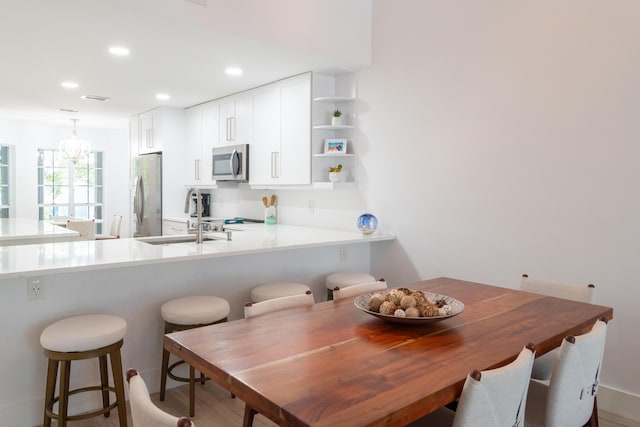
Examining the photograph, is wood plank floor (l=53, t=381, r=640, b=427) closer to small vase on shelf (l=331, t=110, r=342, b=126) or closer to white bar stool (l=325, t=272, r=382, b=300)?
white bar stool (l=325, t=272, r=382, b=300)

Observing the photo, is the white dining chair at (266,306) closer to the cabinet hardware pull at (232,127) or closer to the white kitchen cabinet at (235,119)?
the white kitchen cabinet at (235,119)

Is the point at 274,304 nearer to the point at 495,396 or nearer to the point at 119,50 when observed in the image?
the point at 495,396

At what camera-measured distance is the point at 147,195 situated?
6.25 m

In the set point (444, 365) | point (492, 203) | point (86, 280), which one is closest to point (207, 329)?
point (444, 365)

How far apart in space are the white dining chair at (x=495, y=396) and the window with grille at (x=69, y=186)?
27.1 feet

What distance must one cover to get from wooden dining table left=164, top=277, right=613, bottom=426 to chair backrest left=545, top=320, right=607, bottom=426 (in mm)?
110

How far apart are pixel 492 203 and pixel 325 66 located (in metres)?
1.82

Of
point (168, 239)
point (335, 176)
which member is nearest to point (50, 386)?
point (168, 239)

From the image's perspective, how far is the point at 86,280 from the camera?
2637mm

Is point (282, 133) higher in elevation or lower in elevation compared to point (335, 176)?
higher

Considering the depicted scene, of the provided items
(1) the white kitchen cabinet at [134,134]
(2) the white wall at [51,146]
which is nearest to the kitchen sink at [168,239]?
(1) the white kitchen cabinet at [134,134]

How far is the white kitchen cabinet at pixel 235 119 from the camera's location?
16.3ft

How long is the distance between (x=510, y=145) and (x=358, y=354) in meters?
2.20

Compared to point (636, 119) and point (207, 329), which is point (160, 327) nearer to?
point (207, 329)
